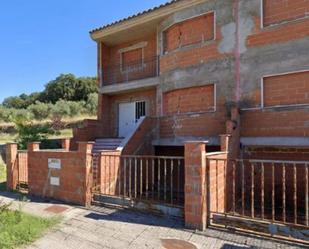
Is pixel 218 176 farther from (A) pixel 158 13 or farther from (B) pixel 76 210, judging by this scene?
(A) pixel 158 13

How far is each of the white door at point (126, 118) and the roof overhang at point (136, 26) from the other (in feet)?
11.5

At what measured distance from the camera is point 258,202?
30.8ft

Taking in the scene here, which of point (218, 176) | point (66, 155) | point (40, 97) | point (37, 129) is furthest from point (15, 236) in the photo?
point (40, 97)

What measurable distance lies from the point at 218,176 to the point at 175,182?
5467mm

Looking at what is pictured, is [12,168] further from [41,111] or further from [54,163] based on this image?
[41,111]

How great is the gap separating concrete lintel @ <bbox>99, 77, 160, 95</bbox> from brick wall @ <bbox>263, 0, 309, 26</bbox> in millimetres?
5319

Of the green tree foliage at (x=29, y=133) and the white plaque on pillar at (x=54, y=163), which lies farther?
the green tree foliage at (x=29, y=133)

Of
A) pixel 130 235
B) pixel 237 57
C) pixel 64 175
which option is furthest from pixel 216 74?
pixel 130 235

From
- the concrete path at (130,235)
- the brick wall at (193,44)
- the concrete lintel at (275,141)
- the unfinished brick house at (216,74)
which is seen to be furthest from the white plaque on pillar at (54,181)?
the brick wall at (193,44)

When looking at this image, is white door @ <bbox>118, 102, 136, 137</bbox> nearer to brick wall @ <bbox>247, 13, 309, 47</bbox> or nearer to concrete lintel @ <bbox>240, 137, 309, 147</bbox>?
concrete lintel @ <bbox>240, 137, 309, 147</bbox>

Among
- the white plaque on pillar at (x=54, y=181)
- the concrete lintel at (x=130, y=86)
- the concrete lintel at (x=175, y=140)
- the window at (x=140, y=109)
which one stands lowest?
the white plaque on pillar at (x=54, y=181)

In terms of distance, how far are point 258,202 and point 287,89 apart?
3.82 meters

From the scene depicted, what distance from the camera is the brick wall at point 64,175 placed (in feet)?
27.0

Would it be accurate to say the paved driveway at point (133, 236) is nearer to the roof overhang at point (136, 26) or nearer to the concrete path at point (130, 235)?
the concrete path at point (130, 235)
